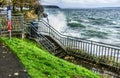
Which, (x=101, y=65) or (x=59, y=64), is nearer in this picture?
(x=59, y=64)

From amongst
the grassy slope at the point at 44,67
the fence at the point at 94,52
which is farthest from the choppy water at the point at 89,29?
the grassy slope at the point at 44,67

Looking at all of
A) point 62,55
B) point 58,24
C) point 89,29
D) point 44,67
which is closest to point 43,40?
point 62,55

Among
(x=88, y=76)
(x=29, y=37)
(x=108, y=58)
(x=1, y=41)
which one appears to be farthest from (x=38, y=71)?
(x=29, y=37)

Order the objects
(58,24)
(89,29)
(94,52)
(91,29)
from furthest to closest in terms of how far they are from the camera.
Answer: (91,29)
(89,29)
(58,24)
(94,52)

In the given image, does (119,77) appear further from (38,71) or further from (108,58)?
(38,71)

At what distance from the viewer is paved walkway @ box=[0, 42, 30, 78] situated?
26.7 ft

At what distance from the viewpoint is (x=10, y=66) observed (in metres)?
9.09

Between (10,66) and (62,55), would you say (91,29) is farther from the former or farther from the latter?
(10,66)

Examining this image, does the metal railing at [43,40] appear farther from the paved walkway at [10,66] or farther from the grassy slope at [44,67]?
the paved walkway at [10,66]

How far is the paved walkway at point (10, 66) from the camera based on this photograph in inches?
321

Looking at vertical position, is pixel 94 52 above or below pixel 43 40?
below

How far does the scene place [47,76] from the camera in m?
8.66

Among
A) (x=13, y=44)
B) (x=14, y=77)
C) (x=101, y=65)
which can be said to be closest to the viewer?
(x=14, y=77)

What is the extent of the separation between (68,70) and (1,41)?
5147 mm
